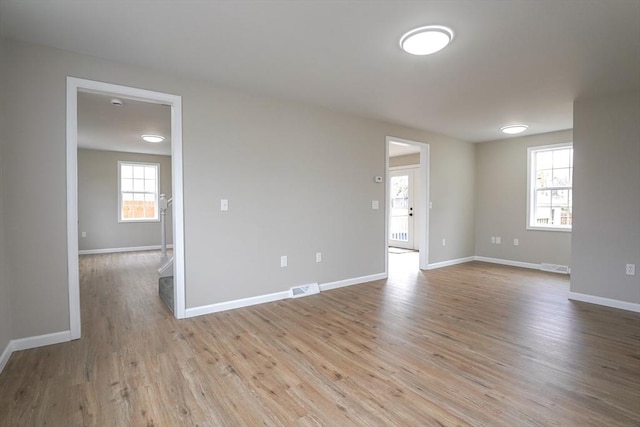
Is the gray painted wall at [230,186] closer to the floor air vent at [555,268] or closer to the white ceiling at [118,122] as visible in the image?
the white ceiling at [118,122]

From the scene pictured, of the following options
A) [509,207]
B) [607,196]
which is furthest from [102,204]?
[607,196]

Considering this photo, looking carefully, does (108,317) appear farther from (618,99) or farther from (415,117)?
(618,99)

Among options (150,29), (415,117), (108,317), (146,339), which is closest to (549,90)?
(415,117)

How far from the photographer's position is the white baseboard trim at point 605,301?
11.5ft

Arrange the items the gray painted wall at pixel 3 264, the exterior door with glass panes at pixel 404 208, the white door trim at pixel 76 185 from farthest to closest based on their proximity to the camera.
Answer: the exterior door with glass panes at pixel 404 208, the white door trim at pixel 76 185, the gray painted wall at pixel 3 264

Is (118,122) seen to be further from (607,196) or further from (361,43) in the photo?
(607,196)

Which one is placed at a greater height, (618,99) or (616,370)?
(618,99)

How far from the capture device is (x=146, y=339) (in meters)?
2.71

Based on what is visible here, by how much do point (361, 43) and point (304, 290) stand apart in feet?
9.25

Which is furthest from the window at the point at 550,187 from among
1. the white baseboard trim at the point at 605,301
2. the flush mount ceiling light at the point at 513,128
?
the white baseboard trim at the point at 605,301

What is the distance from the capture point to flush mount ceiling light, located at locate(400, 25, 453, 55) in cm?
224

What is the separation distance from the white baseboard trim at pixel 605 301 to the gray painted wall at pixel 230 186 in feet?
7.10

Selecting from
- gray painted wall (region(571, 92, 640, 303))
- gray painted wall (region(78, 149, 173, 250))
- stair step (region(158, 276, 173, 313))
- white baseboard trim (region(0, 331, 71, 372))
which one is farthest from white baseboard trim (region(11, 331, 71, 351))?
gray painted wall (region(571, 92, 640, 303))

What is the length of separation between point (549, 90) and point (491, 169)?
9.88 feet
